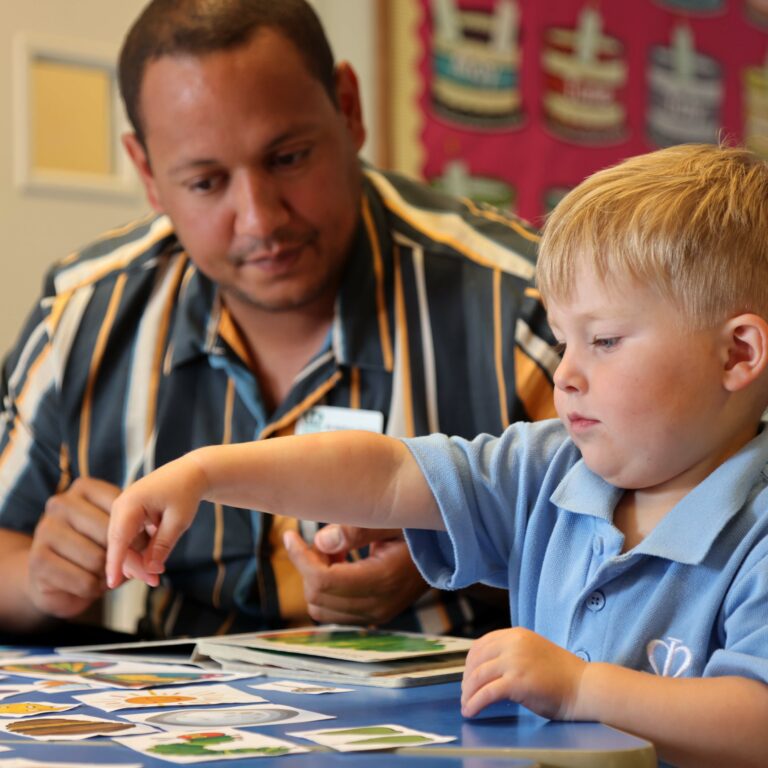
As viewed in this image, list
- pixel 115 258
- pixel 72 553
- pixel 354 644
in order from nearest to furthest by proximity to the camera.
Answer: pixel 354 644 → pixel 72 553 → pixel 115 258

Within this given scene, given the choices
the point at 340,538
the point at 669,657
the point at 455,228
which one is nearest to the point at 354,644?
the point at 340,538

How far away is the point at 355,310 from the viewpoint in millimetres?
1670

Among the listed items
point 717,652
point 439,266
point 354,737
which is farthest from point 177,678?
point 439,266

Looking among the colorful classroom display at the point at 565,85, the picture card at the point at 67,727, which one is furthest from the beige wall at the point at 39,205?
the picture card at the point at 67,727

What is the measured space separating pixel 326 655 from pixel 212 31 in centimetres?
79

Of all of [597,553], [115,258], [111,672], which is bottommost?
[111,672]

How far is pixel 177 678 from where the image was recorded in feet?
3.48

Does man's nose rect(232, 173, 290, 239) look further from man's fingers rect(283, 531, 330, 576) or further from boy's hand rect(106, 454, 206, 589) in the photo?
boy's hand rect(106, 454, 206, 589)

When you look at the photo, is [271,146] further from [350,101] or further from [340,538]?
[340,538]

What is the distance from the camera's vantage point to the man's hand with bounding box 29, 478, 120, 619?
1.40m

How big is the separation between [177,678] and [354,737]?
11.3 inches

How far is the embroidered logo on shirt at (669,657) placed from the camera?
0.91m

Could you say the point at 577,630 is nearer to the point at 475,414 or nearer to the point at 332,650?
the point at 332,650

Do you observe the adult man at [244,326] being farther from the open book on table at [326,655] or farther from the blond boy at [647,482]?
the blond boy at [647,482]
